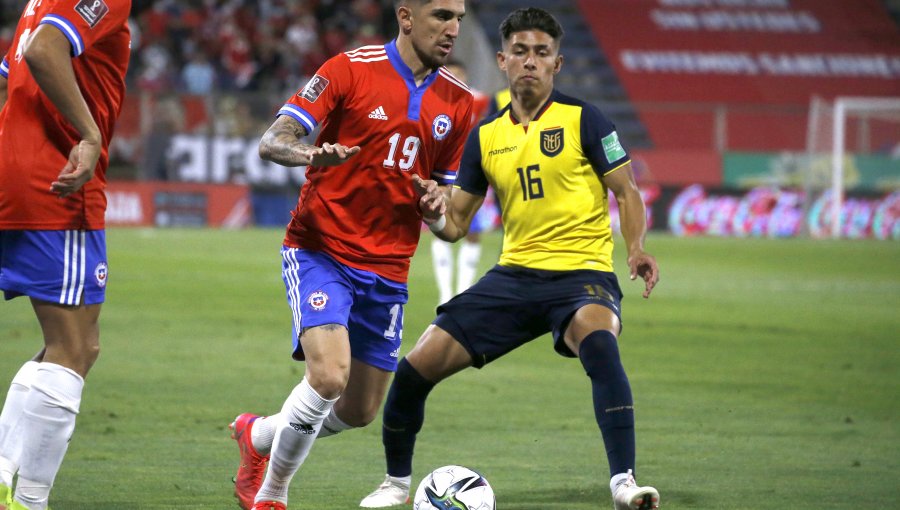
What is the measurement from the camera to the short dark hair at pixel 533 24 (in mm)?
6316

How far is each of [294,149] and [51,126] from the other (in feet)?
3.01

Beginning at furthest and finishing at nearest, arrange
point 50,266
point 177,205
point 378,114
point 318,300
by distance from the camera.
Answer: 1. point 177,205
2. point 378,114
3. point 318,300
4. point 50,266

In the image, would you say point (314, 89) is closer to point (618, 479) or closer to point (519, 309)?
point (519, 309)

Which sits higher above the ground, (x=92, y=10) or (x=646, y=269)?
(x=92, y=10)

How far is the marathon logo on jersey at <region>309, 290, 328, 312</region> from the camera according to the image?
5523mm

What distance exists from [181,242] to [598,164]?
1727cm

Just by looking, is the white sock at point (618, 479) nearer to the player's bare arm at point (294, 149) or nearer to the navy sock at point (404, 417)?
the navy sock at point (404, 417)

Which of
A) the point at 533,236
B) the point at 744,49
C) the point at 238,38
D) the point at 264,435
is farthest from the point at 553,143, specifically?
the point at 744,49

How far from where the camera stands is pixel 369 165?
5.81m

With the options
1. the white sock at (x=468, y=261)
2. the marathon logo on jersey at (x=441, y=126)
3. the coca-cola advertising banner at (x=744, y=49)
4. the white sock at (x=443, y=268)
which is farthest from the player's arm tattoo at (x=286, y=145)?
the coca-cola advertising banner at (x=744, y=49)

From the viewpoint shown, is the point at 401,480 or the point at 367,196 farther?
the point at 401,480

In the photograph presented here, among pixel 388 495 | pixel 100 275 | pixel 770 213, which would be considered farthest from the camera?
pixel 770 213

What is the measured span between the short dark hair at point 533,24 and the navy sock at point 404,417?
5.23 feet

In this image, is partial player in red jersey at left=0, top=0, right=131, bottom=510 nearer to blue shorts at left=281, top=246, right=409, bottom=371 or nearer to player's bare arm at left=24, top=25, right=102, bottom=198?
player's bare arm at left=24, top=25, right=102, bottom=198
